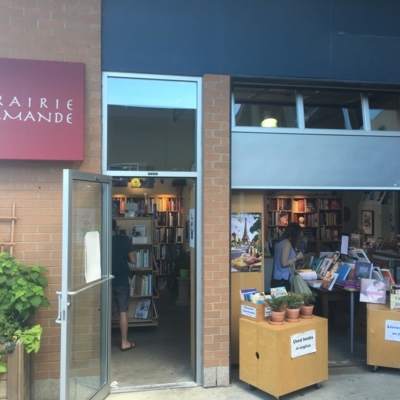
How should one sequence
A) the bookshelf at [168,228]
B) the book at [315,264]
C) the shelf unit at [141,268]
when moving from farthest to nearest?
the bookshelf at [168,228] → the shelf unit at [141,268] → the book at [315,264]

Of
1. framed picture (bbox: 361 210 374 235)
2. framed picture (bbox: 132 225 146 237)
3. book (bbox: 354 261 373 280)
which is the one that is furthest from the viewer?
framed picture (bbox: 361 210 374 235)

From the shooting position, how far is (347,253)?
6.47 meters

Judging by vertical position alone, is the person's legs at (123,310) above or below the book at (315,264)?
below

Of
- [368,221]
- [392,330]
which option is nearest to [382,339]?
[392,330]

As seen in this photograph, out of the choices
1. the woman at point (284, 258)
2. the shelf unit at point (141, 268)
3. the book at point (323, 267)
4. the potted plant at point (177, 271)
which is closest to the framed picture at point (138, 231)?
the shelf unit at point (141, 268)

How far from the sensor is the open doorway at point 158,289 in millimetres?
5016

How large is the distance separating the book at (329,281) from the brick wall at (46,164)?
11.6 ft

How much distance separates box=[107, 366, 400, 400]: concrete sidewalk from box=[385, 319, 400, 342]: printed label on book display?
1.40 feet

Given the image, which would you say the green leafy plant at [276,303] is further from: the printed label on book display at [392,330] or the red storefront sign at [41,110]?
the red storefront sign at [41,110]

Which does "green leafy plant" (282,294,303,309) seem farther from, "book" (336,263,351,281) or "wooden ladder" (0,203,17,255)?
"wooden ladder" (0,203,17,255)

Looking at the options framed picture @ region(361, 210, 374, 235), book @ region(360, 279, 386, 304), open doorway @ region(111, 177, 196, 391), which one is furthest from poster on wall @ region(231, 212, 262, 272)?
framed picture @ region(361, 210, 374, 235)

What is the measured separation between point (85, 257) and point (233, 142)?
2014 millimetres

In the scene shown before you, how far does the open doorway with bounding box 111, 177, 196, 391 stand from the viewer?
16.5 feet

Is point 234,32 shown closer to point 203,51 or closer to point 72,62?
point 203,51
